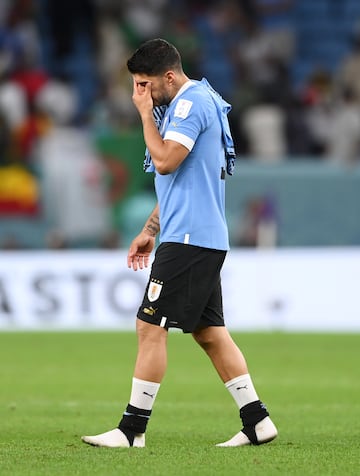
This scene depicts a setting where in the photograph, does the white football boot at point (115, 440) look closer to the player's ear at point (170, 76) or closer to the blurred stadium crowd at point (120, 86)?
the player's ear at point (170, 76)

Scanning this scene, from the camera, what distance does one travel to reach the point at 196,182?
6.79m

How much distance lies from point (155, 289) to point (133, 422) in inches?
29.2

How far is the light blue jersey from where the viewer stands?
677 centimetres

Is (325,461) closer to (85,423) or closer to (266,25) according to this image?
(85,423)

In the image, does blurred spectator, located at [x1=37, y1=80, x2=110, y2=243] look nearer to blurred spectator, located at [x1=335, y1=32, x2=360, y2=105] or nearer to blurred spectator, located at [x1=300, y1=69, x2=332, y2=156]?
blurred spectator, located at [x1=300, y1=69, x2=332, y2=156]

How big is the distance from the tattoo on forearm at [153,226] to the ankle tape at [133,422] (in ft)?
3.40

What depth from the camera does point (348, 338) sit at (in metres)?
15.6

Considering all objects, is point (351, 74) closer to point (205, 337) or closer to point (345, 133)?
point (345, 133)

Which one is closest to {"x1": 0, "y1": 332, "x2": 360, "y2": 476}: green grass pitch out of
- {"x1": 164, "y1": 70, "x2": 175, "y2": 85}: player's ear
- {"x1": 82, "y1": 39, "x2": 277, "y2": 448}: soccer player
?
{"x1": 82, "y1": 39, "x2": 277, "y2": 448}: soccer player

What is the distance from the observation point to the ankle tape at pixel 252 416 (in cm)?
A: 702

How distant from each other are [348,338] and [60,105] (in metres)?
6.76

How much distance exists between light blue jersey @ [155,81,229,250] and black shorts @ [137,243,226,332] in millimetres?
66

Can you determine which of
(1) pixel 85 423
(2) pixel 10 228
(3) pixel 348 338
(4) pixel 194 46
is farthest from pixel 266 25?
(1) pixel 85 423

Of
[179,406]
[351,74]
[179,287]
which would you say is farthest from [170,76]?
[351,74]
